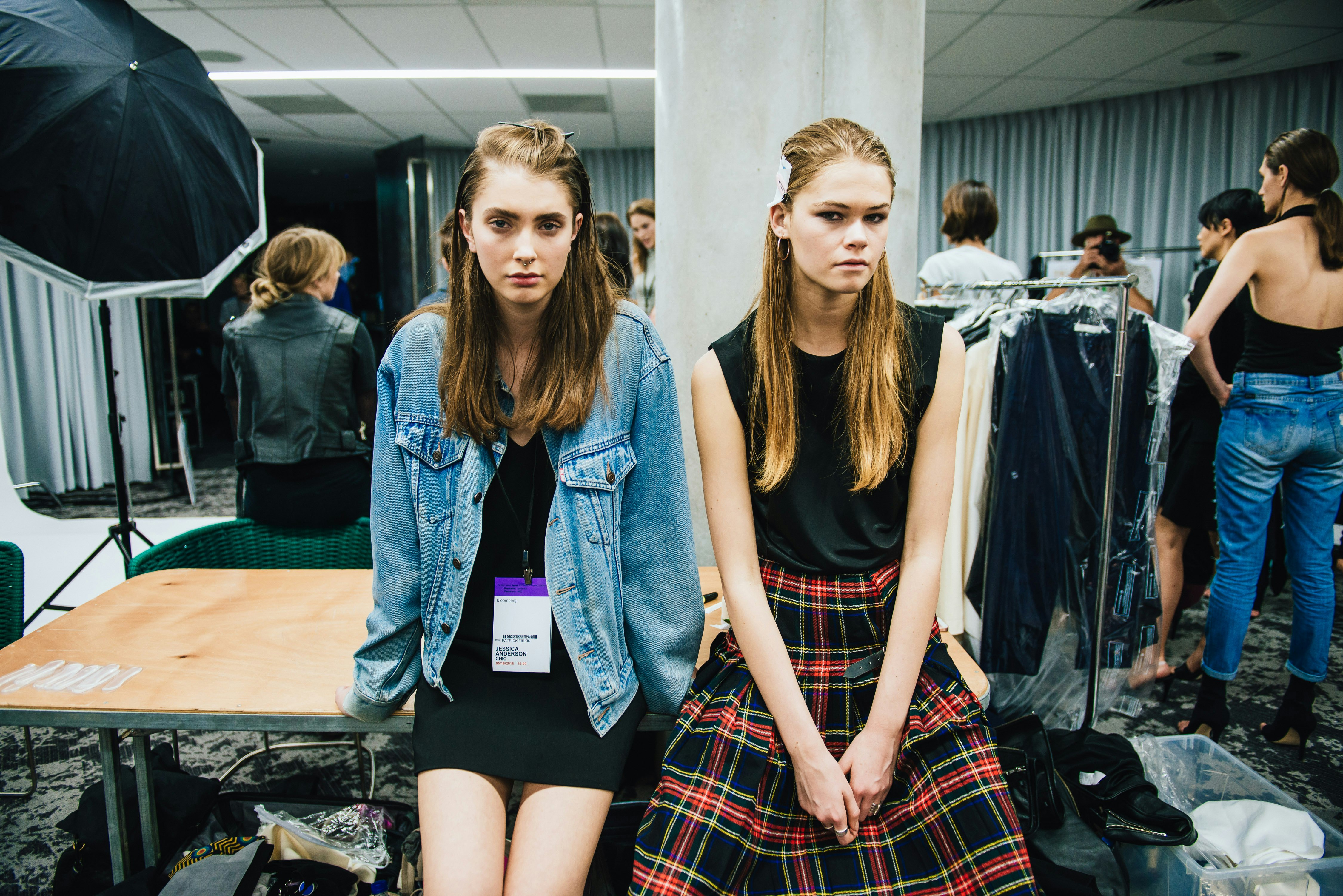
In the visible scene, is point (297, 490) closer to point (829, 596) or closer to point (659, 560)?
point (659, 560)

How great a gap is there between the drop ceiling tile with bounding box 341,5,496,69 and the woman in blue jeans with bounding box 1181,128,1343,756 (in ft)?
14.0

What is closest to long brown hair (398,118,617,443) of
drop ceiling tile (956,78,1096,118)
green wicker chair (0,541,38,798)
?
green wicker chair (0,541,38,798)

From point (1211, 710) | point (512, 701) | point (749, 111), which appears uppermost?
point (749, 111)

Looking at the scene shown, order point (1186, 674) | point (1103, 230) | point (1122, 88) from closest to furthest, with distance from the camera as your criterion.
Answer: point (1186, 674), point (1103, 230), point (1122, 88)

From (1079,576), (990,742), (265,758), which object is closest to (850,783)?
(990,742)

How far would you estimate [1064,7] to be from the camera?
4414 millimetres

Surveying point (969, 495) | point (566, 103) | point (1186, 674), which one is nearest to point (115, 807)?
point (969, 495)

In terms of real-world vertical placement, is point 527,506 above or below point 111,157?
below

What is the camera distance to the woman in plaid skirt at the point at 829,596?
1.05 meters

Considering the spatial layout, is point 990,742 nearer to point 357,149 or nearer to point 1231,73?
point 1231,73

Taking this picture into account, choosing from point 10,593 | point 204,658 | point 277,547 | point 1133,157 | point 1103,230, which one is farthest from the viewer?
point 1133,157

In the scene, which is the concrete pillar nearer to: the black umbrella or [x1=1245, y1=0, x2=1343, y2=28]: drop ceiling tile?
the black umbrella

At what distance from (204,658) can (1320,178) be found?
296 centimetres

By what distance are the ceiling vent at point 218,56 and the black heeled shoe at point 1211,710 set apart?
6387 millimetres
